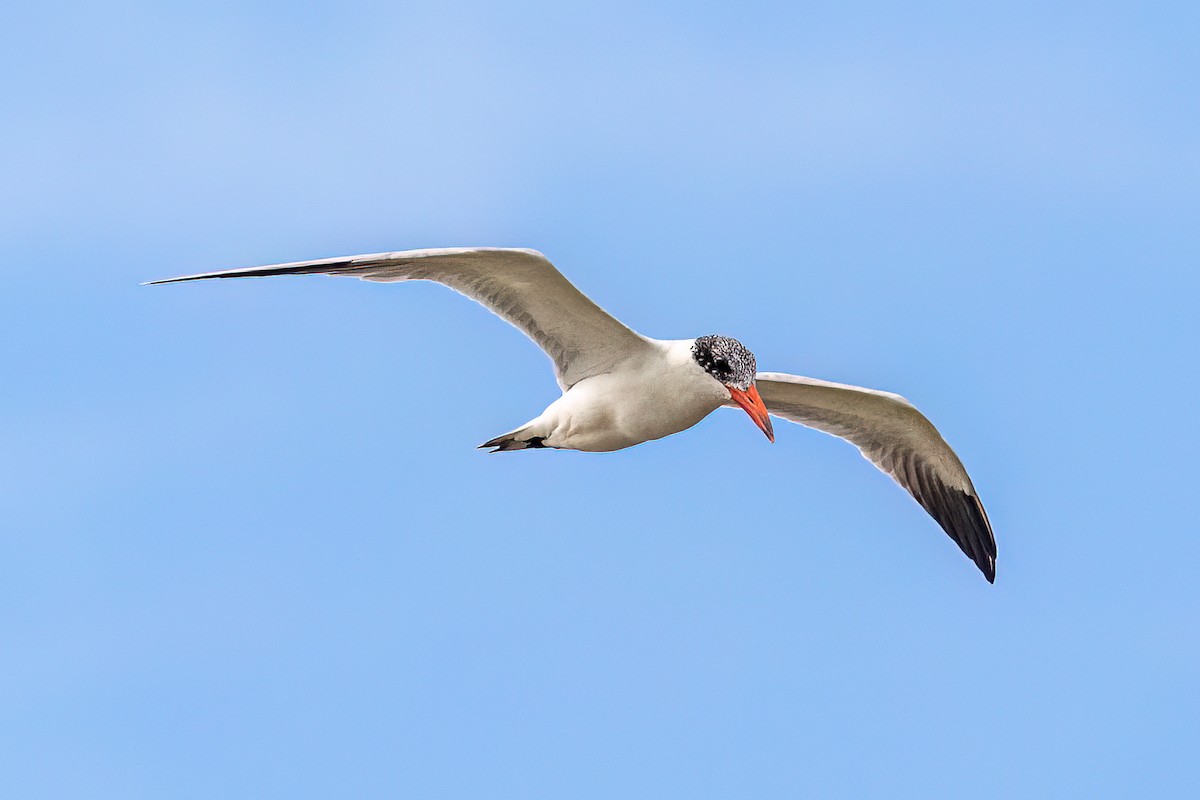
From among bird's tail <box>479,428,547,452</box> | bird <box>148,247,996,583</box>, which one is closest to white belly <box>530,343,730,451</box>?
bird <box>148,247,996,583</box>

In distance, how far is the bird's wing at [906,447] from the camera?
17.2 meters

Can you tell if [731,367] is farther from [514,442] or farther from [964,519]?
[964,519]

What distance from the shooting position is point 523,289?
572 inches

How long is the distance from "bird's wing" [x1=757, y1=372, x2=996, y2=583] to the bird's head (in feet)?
8.59

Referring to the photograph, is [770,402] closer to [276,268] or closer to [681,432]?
[681,432]

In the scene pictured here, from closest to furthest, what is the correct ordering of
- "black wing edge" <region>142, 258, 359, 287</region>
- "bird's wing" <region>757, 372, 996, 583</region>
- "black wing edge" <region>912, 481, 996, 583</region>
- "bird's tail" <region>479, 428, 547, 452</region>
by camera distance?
"black wing edge" <region>142, 258, 359, 287</region> → "bird's tail" <region>479, 428, 547, 452</region> → "bird's wing" <region>757, 372, 996, 583</region> → "black wing edge" <region>912, 481, 996, 583</region>

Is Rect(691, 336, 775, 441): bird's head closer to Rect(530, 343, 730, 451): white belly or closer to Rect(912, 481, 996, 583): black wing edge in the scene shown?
Rect(530, 343, 730, 451): white belly

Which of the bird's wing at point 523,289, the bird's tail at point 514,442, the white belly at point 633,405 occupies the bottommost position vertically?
the bird's tail at point 514,442

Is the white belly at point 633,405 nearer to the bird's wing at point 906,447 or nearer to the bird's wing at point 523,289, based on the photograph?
the bird's wing at point 523,289

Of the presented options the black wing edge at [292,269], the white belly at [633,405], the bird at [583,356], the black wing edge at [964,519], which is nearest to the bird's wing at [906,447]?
the black wing edge at [964,519]

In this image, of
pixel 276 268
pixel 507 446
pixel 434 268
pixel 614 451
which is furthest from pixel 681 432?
pixel 276 268

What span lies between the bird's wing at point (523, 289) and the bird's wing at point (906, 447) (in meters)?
2.70

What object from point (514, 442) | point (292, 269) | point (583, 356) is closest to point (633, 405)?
point (583, 356)

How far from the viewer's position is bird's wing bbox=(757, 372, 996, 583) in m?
17.2
